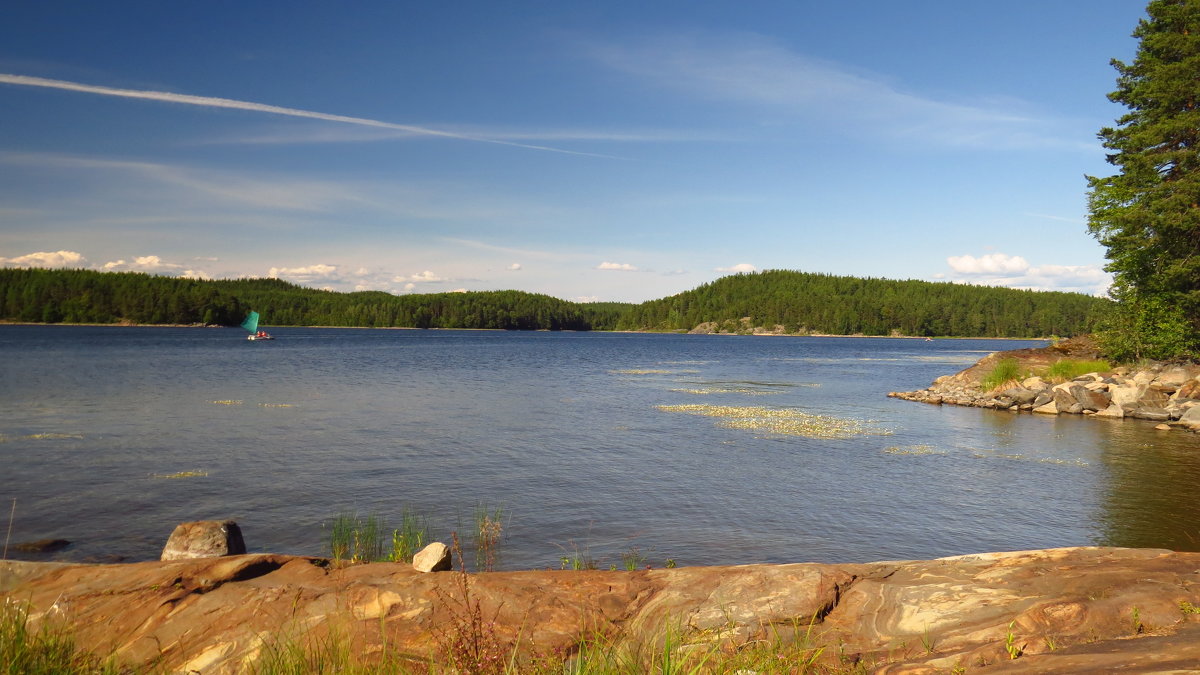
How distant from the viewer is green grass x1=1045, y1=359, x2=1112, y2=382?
4403 centimetres

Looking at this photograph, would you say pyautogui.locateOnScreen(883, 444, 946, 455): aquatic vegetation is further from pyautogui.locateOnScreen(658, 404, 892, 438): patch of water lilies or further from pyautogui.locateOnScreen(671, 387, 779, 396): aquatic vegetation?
pyautogui.locateOnScreen(671, 387, 779, 396): aquatic vegetation

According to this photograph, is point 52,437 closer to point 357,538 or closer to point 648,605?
point 357,538

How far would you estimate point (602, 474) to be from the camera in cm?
2194

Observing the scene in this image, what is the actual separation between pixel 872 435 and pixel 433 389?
2994 cm

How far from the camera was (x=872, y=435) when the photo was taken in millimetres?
30828

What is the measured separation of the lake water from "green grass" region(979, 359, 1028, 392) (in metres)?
5.72

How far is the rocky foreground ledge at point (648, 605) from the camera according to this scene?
6406mm

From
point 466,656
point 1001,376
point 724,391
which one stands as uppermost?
point 1001,376

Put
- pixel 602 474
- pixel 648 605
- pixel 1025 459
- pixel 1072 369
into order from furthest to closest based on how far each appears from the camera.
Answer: pixel 1072 369 < pixel 1025 459 < pixel 602 474 < pixel 648 605

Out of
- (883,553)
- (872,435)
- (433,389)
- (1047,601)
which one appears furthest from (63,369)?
(1047,601)

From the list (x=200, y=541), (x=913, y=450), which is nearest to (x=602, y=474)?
(x=200, y=541)

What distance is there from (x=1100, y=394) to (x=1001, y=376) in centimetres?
710

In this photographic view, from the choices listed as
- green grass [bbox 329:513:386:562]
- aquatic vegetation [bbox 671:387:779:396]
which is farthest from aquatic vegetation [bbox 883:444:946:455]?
aquatic vegetation [bbox 671:387:779:396]

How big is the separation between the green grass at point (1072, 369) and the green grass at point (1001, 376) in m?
1.73
